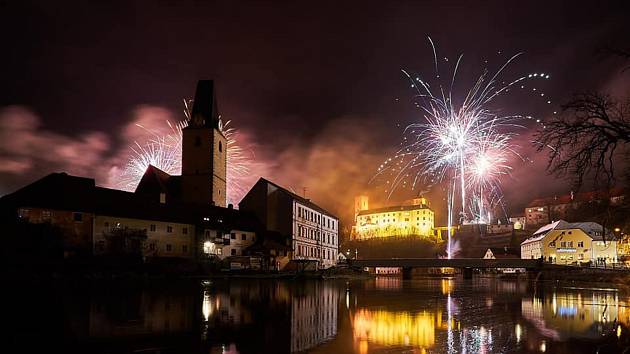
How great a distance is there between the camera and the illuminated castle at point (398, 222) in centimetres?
18562

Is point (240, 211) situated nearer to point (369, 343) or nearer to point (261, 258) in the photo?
point (261, 258)

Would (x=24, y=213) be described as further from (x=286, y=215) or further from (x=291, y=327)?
(x=291, y=327)

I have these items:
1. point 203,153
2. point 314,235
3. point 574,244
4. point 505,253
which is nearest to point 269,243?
point 314,235

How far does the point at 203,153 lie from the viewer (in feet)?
254

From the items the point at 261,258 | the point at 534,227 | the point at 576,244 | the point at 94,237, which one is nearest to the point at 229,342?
the point at 94,237

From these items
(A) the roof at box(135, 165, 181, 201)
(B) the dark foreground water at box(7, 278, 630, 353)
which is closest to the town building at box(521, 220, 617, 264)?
(A) the roof at box(135, 165, 181, 201)

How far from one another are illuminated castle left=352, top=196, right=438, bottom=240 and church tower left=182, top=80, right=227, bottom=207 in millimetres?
116347

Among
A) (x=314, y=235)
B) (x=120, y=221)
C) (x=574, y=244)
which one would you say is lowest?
(x=574, y=244)

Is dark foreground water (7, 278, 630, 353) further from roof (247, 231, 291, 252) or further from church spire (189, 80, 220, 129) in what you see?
church spire (189, 80, 220, 129)

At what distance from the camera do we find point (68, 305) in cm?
2094

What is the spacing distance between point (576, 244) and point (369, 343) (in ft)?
296

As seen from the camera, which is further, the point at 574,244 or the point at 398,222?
the point at 398,222

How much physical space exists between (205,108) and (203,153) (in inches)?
288

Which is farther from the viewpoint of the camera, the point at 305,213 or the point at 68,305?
the point at 305,213
